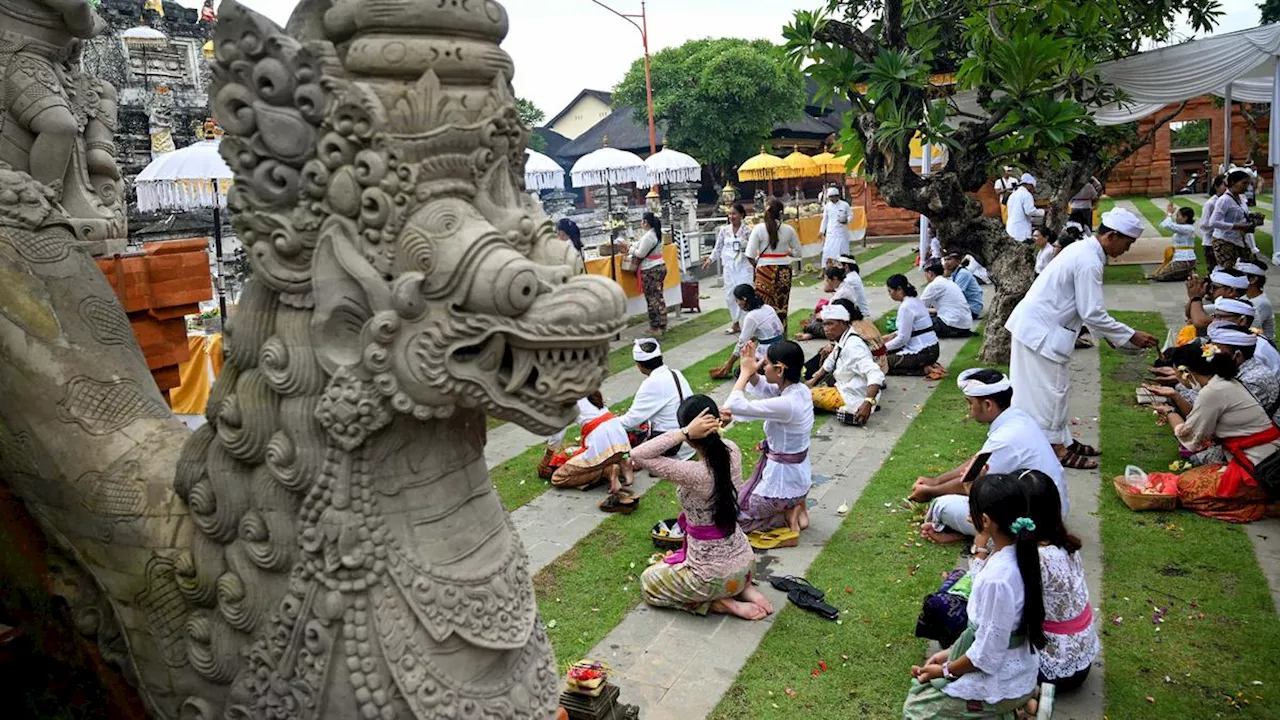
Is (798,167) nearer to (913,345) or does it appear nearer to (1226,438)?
(913,345)

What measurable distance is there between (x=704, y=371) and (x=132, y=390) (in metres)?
8.58

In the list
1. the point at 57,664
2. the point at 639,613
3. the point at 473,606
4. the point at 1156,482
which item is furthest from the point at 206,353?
the point at 1156,482

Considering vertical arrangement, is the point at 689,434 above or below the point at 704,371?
above

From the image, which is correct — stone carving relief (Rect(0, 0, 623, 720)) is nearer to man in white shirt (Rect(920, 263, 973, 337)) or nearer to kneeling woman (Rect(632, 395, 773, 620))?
kneeling woman (Rect(632, 395, 773, 620))

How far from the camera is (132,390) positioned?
2.93m

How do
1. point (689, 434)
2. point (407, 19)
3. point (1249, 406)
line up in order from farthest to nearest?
1. point (1249, 406)
2. point (689, 434)
3. point (407, 19)

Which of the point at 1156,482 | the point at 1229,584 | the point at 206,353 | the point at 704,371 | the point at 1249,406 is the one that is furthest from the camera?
the point at 704,371

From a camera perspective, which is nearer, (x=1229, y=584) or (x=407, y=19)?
(x=407, y=19)

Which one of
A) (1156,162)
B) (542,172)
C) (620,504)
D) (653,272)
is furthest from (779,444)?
(1156,162)

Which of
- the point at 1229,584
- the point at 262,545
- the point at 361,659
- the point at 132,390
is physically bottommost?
the point at 1229,584

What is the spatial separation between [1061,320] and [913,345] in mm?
3597

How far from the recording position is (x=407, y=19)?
2.13 metres

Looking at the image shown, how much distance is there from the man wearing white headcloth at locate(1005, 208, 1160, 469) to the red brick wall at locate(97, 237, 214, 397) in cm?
571

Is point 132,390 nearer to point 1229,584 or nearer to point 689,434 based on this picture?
point 689,434
